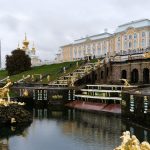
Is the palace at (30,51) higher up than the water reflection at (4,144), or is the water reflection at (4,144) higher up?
the palace at (30,51)

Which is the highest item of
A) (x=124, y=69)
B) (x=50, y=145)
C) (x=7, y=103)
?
(x=124, y=69)

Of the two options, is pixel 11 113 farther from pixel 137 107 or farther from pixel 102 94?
pixel 102 94

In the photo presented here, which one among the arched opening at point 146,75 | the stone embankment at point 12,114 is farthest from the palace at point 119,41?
the stone embankment at point 12,114

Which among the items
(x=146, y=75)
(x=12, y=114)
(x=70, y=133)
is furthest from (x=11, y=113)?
(x=146, y=75)

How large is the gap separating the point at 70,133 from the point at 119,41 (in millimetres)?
78821

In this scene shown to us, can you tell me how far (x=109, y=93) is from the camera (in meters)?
46.3

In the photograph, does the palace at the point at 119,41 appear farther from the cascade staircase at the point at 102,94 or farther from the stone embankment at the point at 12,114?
the stone embankment at the point at 12,114

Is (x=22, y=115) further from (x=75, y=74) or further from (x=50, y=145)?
(x=75, y=74)

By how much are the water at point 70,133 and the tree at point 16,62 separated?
170 ft

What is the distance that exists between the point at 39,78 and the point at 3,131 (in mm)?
42114

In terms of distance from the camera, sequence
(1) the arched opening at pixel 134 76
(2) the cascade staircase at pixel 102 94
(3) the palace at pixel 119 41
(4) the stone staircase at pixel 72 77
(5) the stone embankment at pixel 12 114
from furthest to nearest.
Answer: (3) the palace at pixel 119 41 < (4) the stone staircase at pixel 72 77 < (1) the arched opening at pixel 134 76 < (2) the cascade staircase at pixel 102 94 < (5) the stone embankment at pixel 12 114

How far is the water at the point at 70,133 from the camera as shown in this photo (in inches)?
998

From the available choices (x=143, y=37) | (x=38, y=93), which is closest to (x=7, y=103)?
(x=38, y=93)

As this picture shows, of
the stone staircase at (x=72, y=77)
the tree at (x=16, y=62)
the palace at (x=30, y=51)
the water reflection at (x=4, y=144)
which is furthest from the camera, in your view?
the palace at (x=30, y=51)
